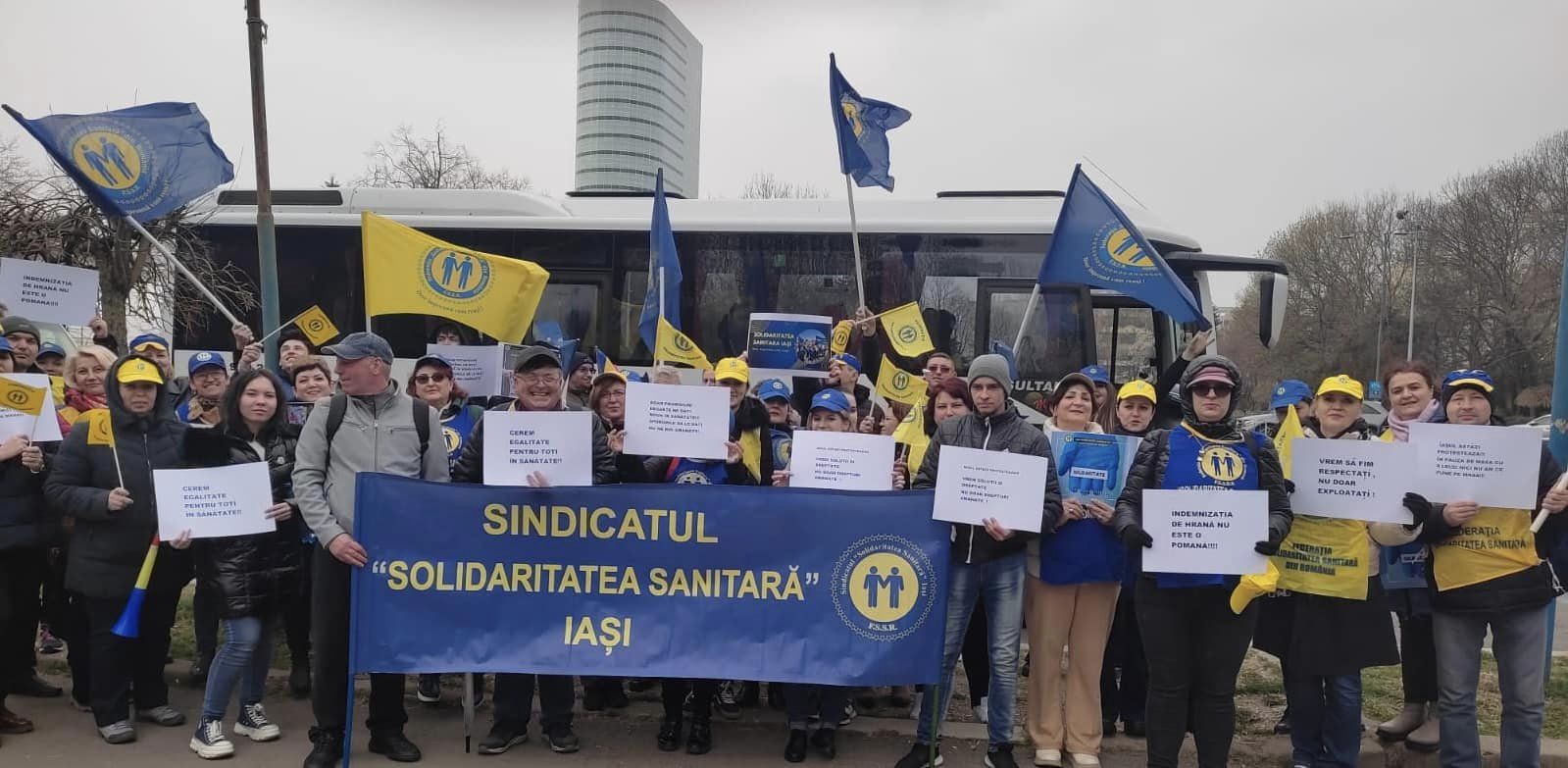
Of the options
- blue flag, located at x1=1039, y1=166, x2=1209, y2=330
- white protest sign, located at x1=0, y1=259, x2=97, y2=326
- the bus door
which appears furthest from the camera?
the bus door

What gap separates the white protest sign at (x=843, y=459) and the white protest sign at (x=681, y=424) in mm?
407

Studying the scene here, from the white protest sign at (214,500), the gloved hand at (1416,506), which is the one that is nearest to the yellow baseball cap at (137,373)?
the white protest sign at (214,500)

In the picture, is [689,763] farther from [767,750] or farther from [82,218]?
[82,218]

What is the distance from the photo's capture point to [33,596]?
5.18 metres

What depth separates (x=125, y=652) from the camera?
197 inches

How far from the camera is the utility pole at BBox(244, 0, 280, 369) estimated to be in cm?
817

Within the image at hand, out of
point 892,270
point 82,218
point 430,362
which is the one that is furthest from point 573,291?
point 82,218

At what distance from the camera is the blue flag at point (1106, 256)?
22.0 feet

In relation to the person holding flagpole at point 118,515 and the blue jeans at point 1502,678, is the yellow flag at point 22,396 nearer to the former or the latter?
the person holding flagpole at point 118,515

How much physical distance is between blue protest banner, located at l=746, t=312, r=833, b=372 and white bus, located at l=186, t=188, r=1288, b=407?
1.87 ft

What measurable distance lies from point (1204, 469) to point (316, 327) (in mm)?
7869

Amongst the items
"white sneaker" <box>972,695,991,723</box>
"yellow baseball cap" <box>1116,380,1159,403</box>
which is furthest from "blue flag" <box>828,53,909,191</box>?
"white sneaker" <box>972,695,991,723</box>

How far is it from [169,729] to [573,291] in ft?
19.2

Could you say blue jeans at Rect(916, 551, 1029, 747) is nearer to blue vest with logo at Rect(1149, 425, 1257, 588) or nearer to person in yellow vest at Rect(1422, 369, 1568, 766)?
blue vest with logo at Rect(1149, 425, 1257, 588)
